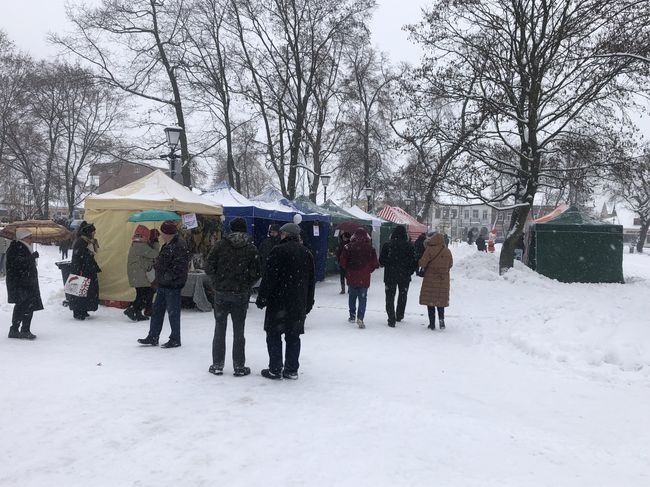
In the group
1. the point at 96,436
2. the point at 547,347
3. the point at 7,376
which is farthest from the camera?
the point at 547,347

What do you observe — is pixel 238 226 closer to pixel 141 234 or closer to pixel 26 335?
pixel 26 335

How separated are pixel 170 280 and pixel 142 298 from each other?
2943mm

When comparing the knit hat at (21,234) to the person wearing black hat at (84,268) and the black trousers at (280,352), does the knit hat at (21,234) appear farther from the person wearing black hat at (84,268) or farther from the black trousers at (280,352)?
the black trousers at (280,352)

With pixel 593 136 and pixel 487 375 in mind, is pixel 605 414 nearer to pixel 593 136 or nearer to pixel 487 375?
pixel 487 375

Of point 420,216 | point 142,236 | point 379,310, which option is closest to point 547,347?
point 379,310

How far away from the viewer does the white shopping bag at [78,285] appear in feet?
29.7

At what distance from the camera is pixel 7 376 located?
18.4ft

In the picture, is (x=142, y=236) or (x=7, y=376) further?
(x=142, y=236)

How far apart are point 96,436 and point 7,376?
2.24 meters

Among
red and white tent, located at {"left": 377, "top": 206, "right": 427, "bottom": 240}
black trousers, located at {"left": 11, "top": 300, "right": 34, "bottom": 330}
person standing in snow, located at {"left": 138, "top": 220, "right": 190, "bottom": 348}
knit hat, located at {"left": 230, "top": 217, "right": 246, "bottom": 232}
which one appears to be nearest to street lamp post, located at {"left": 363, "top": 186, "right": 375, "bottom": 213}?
red and white tent, located at {"left": 377, "top": 206, "right": 427, "bottom": 240}

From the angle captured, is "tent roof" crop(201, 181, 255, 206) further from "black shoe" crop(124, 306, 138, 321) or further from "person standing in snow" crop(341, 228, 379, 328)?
"person standing in snow" crop(341, 228, 379, 328)

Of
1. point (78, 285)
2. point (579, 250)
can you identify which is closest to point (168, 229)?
point (78, 285)

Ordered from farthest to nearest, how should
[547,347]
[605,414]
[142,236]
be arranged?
[142,236] < [547,347] < [605,414]

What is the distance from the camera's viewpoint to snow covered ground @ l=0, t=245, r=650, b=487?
3654mm
